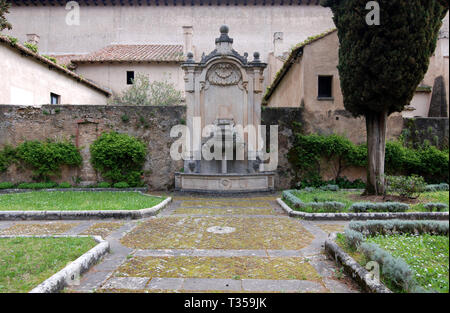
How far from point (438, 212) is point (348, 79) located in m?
4.75

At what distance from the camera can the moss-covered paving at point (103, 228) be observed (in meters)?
6.11

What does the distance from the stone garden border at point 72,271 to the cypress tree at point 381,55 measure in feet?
27.7

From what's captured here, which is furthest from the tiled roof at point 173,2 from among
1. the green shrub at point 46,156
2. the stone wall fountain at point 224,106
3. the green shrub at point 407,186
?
the green shrub at point 407,186

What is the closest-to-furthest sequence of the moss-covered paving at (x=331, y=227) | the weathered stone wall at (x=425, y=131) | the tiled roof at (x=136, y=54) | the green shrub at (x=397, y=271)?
the green shrub at (x=397, y=271), the moss-covered paving at (x=331, y=227), the weathered stone wall at (x=425, y=131), the tiled roof at (x=136, y=54)

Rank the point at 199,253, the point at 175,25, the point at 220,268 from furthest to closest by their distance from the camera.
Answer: the point at 175,25, the point at 199,253, the point at 220,268

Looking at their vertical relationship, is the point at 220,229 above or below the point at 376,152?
below

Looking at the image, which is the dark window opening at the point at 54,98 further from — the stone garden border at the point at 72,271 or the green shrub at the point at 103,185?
the stone garden border at the point at 72,271

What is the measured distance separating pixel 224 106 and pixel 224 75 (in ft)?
4.41

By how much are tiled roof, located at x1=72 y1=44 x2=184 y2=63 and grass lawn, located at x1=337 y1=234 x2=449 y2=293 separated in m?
19.3

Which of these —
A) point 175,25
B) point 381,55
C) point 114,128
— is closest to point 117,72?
point 175,25

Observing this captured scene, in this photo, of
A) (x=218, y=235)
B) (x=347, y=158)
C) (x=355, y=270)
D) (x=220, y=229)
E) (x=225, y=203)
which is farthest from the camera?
(x=347, y=158)

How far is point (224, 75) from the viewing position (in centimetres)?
1298

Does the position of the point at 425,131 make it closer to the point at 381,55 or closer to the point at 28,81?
the point at 381,55

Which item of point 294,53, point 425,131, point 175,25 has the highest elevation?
point 175,25
